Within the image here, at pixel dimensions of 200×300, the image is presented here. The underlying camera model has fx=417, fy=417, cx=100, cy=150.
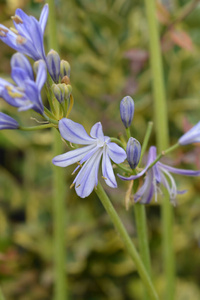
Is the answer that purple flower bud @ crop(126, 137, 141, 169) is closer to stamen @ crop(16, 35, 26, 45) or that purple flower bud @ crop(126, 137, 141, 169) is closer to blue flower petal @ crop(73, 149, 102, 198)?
blue flower petal @ crop(73, 149, 102, 198)

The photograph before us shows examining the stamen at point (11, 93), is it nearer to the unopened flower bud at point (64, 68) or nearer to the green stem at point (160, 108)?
the unopened flower bud at point (64, 68)

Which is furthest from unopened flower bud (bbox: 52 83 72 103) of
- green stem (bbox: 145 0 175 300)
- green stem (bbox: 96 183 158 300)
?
green stem (bbox: 145 0 175 300)

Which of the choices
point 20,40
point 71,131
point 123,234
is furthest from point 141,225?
point 20,40

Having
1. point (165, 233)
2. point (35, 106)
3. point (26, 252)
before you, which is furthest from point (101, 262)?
point (35, 106)

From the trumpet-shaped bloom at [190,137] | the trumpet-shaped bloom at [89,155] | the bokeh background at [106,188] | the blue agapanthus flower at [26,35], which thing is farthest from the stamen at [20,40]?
the bokeh background at [106,188]

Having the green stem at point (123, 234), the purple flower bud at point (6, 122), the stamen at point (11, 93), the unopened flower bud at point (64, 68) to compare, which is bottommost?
the green stem at point (123, 234)

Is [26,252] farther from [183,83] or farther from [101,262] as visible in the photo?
[183,83]

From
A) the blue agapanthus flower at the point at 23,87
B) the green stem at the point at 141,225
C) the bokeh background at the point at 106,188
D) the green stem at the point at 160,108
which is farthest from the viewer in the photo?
the bokeh background at the point at 106,188
